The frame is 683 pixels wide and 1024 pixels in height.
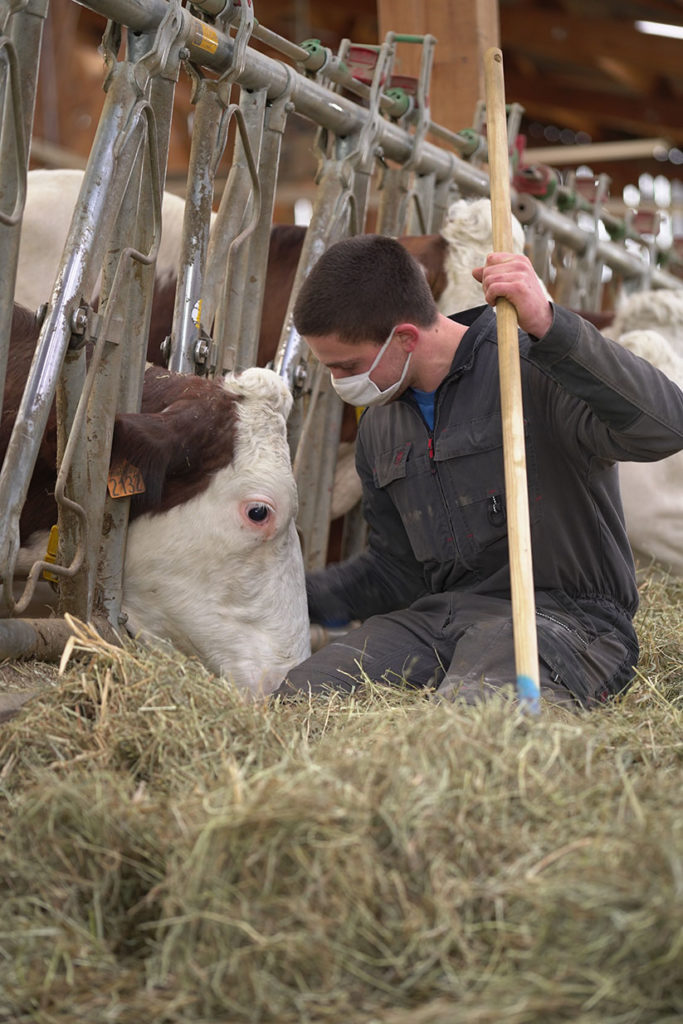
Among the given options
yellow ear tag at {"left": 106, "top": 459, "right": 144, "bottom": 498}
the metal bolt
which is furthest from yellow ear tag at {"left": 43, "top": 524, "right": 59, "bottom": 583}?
the metal bolt

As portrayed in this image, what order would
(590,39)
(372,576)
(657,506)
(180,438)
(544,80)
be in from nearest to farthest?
1. (180,438)
2. (372,576)
3. (657,506)
4. (590,39)
5. (544,80)

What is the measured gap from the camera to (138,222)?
11.2 feet

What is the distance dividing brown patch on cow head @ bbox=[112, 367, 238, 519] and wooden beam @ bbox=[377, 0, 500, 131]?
320 centimetres

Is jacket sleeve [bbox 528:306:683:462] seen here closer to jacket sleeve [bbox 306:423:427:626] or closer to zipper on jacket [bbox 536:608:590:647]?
zipper on jacket [bbox 536:608:590:647]

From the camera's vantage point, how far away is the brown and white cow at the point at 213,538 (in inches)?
137

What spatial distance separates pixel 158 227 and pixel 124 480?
70cm

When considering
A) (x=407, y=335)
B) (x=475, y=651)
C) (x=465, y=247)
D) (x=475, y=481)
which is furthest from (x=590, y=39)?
(x=475, y=651)

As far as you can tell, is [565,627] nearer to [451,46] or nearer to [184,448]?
[184,448]

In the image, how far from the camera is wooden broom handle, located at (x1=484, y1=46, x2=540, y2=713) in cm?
231

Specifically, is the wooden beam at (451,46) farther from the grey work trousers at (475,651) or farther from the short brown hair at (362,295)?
the grey work trousers at (475,651)

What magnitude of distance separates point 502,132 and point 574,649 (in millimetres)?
1197

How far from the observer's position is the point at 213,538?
3.49 metres

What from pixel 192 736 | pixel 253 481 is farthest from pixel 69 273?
pixel 192 736

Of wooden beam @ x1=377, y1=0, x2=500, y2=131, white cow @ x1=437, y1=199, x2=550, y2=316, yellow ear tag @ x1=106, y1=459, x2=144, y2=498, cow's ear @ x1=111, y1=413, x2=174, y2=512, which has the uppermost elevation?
wooden beam @ x1=377, y1=0, x2=500, y2=131
